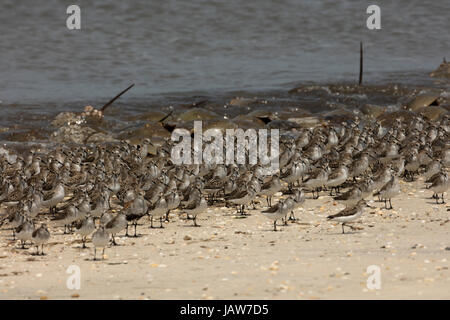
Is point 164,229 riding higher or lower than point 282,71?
lower

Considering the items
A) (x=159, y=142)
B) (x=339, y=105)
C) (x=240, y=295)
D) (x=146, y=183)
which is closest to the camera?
(x=240, y=295)

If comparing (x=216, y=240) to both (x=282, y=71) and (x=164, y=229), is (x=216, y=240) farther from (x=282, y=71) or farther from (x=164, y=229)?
(x=282, y=71)

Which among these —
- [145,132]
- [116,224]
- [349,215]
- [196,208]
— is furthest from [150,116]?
[349,215]

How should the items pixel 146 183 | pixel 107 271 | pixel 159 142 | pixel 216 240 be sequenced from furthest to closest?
pixel 159 142 < pixel 146 183 < pixel 216 240 < pixel 107 271

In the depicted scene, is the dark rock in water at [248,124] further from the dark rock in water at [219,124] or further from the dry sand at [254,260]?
the dry sand at [254,260]

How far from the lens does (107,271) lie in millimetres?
10875

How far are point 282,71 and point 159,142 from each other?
14.5 m

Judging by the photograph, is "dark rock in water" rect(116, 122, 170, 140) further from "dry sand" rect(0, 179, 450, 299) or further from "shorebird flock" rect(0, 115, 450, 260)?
"dry sand" rect(0, 179, 450, 299)

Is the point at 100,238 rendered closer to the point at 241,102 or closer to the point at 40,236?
the point at 40,236

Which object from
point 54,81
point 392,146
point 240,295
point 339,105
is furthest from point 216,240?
point 54,81

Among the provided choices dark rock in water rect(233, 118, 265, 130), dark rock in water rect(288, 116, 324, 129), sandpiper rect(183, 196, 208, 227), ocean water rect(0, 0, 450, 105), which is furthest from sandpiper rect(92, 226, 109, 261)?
ocean water rect(0, 0, 450, 105)
